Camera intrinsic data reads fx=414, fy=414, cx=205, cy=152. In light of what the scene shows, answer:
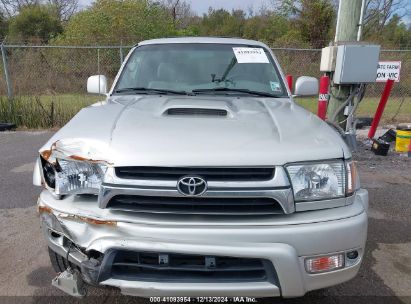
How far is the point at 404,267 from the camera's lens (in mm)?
Answer: 3564

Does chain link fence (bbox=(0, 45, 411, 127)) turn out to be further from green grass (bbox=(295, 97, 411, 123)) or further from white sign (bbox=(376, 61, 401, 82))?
white sign (bbox=(376, 61, 401, 82))

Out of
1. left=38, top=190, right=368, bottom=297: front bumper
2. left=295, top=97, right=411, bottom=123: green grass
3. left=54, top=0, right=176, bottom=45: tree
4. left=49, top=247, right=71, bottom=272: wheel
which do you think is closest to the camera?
left=38, top=190, right=368, bottom=297: front bumper

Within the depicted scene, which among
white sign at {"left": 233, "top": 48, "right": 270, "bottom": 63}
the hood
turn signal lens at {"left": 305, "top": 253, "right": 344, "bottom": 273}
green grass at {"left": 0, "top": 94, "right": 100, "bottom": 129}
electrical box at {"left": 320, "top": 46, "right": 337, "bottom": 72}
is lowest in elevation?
green grass at {"left": 0, "top": 94, "right": 100, "bottom": 129}

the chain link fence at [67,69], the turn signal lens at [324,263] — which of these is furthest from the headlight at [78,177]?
the chain link fence at [67,69]

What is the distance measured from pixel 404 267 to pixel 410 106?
44.6ft

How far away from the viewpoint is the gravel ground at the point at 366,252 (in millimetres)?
3049

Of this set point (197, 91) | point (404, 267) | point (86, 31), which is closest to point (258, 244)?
point (197, 91)

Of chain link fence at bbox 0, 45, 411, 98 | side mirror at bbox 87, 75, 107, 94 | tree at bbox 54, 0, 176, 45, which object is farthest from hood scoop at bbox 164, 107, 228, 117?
tree at bbox 54, 0, 176, 45

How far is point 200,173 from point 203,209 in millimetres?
200

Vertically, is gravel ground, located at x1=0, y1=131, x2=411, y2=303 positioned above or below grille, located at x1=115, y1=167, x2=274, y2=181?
below

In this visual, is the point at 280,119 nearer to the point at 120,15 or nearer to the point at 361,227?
the point at 361,227

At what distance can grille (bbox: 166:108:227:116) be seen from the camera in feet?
9.49

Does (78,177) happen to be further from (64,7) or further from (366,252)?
(64,7)

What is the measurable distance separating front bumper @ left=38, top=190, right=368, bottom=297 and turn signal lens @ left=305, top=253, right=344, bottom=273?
0.10 ft
